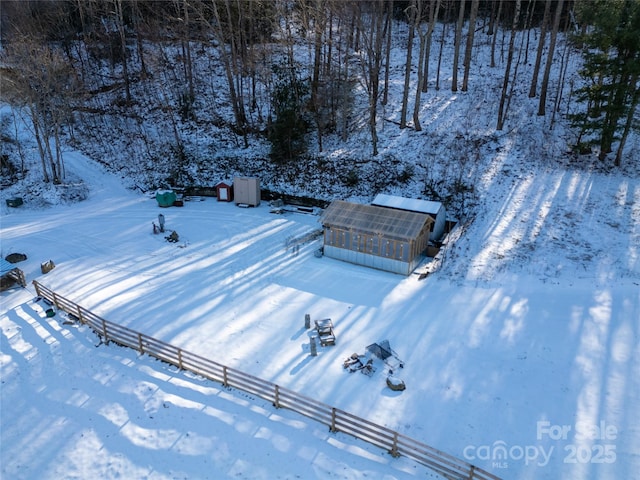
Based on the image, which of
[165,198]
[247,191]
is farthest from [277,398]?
[165,198]

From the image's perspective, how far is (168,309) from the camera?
55.0 ft

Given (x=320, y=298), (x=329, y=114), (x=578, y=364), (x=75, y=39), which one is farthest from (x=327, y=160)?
(x=75, y=39)

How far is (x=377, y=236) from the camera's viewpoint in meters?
20.0

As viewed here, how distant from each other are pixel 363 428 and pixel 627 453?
23.0 ft

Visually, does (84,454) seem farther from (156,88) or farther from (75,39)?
(75,39)

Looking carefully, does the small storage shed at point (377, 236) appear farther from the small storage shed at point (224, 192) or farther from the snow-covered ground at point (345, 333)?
the small storage shed at point (224, 192)

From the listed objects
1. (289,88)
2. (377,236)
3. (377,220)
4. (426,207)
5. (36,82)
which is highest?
(36,82)

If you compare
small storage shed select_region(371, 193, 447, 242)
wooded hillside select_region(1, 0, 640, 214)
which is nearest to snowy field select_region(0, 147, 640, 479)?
small storage shed select_region(371, 193, 447, 242)

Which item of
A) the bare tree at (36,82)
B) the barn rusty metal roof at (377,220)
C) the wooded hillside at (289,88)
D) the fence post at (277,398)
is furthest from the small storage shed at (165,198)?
the fence post at (277,398)

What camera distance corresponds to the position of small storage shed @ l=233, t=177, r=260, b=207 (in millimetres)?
27609

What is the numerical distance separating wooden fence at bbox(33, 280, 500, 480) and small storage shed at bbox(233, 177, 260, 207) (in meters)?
13.3

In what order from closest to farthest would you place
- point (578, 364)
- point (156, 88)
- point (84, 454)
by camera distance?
point (84, 454)
point (578, 364)
point (156, 88)

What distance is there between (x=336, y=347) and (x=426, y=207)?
415 inches

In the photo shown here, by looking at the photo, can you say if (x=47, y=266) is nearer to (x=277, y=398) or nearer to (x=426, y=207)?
(x=277, y=398)
